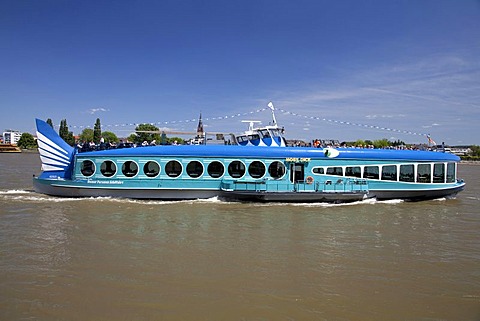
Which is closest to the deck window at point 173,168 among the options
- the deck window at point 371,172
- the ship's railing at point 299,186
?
the ship's railing at point 299,186

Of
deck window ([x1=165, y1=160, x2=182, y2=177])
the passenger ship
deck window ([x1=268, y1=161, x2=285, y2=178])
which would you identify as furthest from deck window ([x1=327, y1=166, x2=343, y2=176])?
deck window ([x1=165, y1=160, x2=182, y2=177])

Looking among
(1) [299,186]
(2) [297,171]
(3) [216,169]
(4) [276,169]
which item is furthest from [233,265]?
(2) [297,171]

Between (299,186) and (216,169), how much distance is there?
154 inches

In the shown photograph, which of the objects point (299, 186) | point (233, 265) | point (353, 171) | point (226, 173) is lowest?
point (233, 265)

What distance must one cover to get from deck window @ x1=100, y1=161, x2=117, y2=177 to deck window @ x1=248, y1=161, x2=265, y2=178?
630 cm

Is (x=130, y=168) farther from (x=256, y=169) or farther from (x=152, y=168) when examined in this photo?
(x=256, y=169)

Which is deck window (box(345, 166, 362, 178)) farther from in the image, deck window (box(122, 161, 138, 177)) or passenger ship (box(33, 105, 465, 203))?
deck window (box(122, 161, 138, 177))

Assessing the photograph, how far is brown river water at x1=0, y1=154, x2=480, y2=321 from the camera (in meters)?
6.14

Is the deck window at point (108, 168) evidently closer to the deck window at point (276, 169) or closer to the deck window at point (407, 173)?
the deck window at point (276, 169)

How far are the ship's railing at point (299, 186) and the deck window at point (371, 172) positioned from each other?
0.40 meters

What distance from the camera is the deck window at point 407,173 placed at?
17.0 m

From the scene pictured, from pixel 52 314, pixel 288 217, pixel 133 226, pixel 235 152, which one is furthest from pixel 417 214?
pixel 52 314

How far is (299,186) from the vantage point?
16.2 m

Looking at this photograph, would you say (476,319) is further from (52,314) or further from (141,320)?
(52,314)
